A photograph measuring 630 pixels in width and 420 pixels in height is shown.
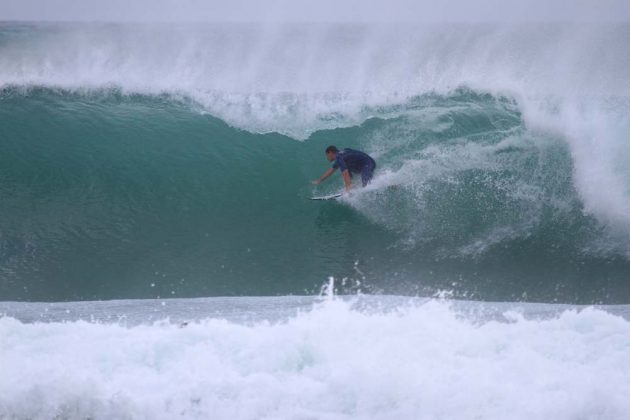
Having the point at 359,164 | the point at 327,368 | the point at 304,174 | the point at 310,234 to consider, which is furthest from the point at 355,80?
the point at 327,368

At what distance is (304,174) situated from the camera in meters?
9.38

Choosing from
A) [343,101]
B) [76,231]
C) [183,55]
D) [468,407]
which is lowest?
[468,407]

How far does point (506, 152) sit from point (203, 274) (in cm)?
531

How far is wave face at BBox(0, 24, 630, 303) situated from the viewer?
23.5 feet

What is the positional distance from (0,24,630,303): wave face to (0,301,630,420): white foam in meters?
1.79

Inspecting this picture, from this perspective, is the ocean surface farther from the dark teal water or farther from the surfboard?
the surfboard

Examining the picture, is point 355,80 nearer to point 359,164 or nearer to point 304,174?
point 304,174

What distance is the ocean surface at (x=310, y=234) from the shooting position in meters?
4.35

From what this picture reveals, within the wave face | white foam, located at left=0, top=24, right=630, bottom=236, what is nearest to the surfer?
the wave face

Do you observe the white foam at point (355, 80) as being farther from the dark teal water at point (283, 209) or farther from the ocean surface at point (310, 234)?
the dark teal water at point (283, 209)

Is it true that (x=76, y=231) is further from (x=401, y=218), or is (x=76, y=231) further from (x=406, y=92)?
(x=406, y=92)

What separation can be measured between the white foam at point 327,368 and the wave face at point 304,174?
1791 mm

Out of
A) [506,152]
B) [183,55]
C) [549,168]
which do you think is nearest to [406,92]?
[506,152]

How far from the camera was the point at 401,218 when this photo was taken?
817 cm
